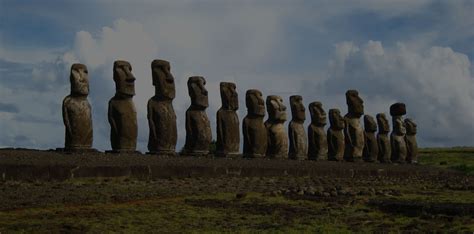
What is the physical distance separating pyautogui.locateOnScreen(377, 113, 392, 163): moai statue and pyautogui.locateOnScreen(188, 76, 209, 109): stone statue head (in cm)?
1106

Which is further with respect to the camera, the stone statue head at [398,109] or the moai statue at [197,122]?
the stone statue head at [398,109]

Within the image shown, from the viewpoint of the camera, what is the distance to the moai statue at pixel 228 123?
19609 mm

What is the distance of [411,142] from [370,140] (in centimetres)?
417

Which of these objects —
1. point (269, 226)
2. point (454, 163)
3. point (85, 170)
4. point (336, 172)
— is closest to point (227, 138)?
point (336, 172)

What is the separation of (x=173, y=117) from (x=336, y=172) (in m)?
5.35

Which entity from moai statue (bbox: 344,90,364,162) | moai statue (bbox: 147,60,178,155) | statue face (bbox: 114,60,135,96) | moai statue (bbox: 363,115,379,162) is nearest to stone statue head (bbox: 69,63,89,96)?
statue face (bbox: 114,60,135,96)

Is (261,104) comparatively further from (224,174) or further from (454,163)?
(454,163)

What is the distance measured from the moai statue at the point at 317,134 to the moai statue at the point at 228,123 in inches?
183

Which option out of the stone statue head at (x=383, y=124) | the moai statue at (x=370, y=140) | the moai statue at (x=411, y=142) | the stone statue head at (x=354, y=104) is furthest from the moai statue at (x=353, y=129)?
the moai statue at (x=411, y=142)

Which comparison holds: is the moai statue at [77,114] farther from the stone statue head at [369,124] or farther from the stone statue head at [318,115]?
the stone statue head at [369,124]

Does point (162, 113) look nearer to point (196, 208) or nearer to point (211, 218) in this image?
point (196, 208)

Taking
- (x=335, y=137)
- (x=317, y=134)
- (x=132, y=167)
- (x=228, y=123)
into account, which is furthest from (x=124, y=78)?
(x=335, y=137)

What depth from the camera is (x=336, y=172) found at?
1991 centimetres

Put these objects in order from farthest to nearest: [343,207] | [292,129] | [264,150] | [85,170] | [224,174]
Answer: [292,129] → [264,150] → [224,174] → [85,170] → [343,207]
